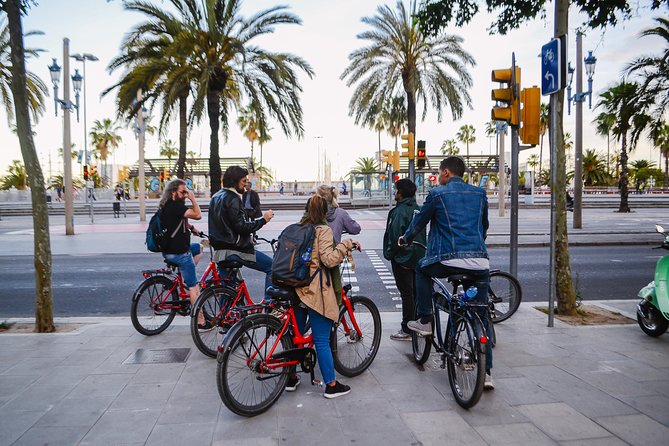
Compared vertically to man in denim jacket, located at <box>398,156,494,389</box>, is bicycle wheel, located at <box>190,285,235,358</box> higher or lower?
lower

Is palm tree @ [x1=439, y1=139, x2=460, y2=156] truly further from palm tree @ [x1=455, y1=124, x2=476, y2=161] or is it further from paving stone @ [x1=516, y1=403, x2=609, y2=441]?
paving stone @ [x1=516, y1=403, x2=609, y2=441]

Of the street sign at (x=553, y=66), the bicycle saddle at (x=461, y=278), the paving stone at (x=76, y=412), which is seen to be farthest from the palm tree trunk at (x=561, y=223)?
the paving stone at (x=76, y=412)

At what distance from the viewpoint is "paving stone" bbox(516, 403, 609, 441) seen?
11.6 ft

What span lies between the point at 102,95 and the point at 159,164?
126 ft

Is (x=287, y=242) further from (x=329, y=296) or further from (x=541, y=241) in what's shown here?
(x=541, y=241)

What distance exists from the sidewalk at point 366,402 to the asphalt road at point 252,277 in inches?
92.8

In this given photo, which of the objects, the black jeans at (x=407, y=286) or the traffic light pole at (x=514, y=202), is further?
the traffic light pole at (x=514, y=202)

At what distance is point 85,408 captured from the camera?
4.04 m

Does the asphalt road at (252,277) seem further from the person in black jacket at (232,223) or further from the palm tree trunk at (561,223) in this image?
the person in black jacket at (232,223)

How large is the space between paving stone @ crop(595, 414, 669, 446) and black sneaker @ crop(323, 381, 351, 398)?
185 centimetres

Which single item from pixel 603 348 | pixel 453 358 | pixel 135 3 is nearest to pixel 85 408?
pixel 453 358

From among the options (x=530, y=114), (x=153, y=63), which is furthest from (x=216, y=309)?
(x=153, y=63)

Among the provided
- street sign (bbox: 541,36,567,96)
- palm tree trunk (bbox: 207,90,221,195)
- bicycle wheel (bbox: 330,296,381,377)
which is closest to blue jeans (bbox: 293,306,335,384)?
bicycle wheel (bbox: 330,296,381,377)

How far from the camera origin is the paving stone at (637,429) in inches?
136
